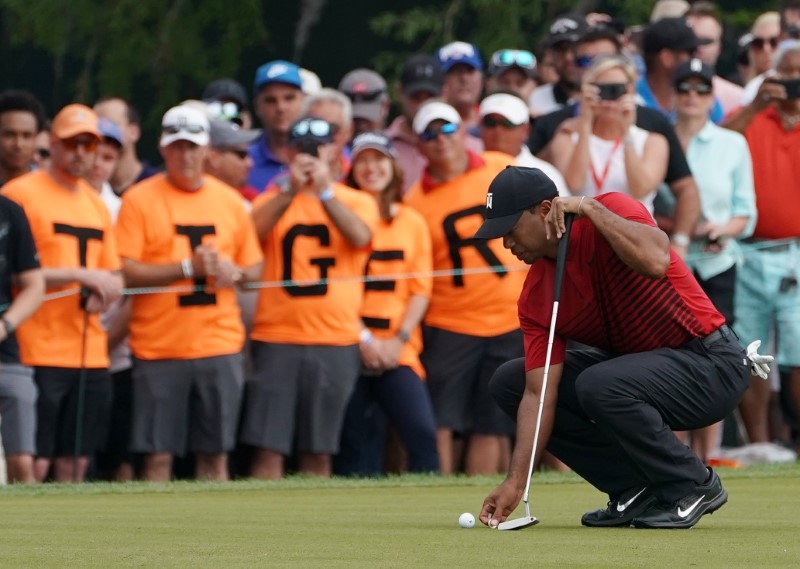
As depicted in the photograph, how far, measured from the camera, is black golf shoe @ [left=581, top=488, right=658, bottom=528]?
6824 mm

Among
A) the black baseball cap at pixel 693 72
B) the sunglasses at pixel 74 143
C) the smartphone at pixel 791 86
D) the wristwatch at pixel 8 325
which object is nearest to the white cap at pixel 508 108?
the black baseball cap at pixel 693 72

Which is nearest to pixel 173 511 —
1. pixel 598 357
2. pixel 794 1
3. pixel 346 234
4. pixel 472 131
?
pixel 598 357

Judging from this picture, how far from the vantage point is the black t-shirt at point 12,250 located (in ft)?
31.2

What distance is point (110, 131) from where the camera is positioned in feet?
36.1

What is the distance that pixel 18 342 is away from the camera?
9.70 m

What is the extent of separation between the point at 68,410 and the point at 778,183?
15.9ft

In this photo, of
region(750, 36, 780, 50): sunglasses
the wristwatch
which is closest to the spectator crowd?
the wristwatch

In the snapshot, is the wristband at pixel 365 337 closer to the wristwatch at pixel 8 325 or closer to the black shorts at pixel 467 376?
the black shorts at pixel 467 376

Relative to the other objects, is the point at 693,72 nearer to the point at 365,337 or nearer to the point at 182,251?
the point at 365,337

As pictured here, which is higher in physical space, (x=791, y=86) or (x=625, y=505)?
(x=791, y=86)

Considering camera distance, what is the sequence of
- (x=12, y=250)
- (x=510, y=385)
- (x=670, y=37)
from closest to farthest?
(x=510, y=385)
(x=12, y=250)
(x=670, y=37)

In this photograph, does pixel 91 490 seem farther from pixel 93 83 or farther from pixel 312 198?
pixel 93 83

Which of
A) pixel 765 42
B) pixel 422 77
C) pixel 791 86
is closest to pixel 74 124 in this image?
pixel 422 77

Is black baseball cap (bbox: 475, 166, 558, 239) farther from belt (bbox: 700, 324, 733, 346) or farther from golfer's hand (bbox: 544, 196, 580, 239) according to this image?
belt (bbox: 700, 324, 733, 346)
